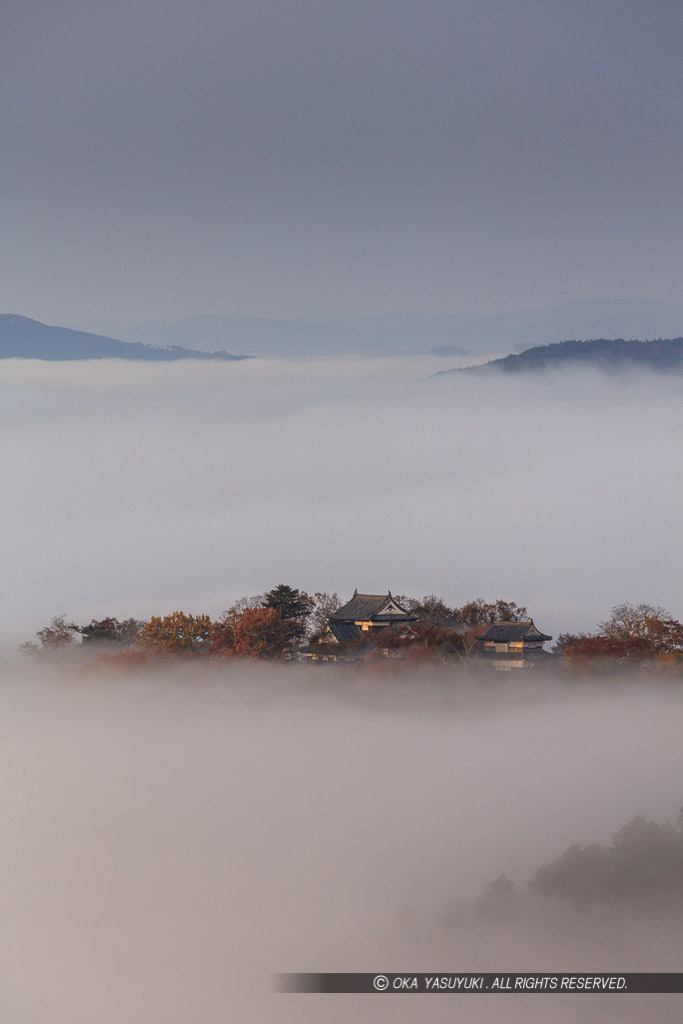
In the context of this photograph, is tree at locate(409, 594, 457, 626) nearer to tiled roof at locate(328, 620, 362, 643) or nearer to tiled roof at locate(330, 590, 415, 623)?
tiled roof at locate(330, 590, 415, 623)

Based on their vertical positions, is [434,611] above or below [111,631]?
above

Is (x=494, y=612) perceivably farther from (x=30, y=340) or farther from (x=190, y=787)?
(x=30, y=340)

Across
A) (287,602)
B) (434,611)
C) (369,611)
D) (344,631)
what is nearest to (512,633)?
(434,611)

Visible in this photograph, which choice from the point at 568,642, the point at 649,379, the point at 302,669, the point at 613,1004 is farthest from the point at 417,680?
the point at 649,379

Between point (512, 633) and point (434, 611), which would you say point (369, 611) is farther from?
point (512, 633)

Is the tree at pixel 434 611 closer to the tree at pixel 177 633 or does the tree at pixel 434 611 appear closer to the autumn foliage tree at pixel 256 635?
the autumn foliage tree at pixel 256 635

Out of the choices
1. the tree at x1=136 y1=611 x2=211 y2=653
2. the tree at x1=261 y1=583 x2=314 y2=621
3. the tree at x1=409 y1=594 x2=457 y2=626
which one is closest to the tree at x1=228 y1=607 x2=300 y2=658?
the tree at x1=261 y1=583 x2=314 y2=621
